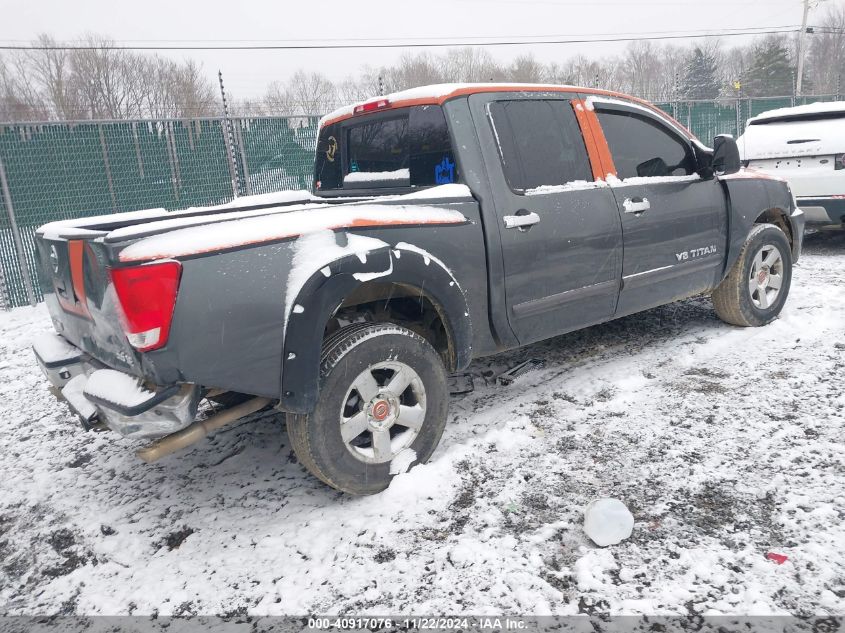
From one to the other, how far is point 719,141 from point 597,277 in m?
1.46

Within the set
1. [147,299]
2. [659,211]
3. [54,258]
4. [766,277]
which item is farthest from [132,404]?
[766,277]

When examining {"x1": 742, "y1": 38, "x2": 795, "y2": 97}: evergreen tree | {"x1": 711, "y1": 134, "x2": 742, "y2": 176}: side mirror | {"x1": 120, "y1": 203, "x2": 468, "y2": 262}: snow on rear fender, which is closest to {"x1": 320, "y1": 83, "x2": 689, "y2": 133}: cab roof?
{"x1": 120, "y1": 203, "x2": 468, "y2": 262}: snow on rear fender

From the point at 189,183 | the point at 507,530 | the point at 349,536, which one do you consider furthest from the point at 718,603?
the point at 189,183

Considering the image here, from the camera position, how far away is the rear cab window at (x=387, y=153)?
10.00 ft

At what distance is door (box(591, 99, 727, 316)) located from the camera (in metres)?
3.66

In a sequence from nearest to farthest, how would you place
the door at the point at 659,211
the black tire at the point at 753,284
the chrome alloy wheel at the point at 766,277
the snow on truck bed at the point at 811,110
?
the door at the point at 659,211 < the black tire at the point at 753,284 < the chrome alloy wheel at the point at 766,277 < the snow on truck bed at the point at 811,110

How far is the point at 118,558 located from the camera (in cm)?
246

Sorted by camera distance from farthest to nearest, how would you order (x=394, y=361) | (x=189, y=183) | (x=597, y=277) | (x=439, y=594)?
(x=189, y=183)
(x=597, y=277)
(x=394, y=361)
(x=439, y=594)

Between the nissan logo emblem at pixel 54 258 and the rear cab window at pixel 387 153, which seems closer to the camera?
the nissan logo emblem at pixel 54 258

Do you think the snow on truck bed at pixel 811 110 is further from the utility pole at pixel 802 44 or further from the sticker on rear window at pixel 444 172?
the utility pole at pixel 802 44

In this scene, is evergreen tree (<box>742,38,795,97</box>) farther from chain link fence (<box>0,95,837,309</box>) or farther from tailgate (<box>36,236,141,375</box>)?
tailgate (<box>36,236,141,375</box>)

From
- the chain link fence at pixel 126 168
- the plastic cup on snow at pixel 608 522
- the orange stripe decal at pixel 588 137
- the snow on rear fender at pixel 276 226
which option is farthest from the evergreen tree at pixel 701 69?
the plastic cup on snow at pixel 608 522

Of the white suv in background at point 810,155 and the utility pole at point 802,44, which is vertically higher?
the utility pole at point 802,44

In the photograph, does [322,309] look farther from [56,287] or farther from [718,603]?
[718,603]
